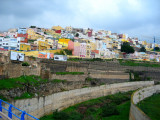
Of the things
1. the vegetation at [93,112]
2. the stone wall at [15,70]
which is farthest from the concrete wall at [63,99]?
the stone wall at [15,70]

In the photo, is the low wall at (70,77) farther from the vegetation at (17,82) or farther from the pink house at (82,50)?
the pink house at (82,50)

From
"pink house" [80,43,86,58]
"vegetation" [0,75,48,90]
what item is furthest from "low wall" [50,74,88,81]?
"pink house" [80,43,86,58]

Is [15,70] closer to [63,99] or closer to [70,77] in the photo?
[63,99]

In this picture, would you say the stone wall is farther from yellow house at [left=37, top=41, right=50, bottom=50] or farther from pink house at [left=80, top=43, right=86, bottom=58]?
pink house at [left=80, top=43, right=86, bottom=58]

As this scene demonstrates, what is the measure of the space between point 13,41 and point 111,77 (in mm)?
19593

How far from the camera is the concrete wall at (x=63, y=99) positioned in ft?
51.9

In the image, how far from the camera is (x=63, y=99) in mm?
21047

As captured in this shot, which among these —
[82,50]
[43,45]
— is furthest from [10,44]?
[82,50]

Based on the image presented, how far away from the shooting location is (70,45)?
42375 millimetres

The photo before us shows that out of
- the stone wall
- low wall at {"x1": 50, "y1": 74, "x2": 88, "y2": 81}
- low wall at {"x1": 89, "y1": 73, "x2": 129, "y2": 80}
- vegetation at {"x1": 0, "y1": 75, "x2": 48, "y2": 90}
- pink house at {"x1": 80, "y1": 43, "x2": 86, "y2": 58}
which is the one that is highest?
pink house at {"x1": 80, "y1": 43, "x2": 86, "y2": 58}

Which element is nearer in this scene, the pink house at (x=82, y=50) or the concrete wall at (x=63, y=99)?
the concrete wall at (x=63, y=99)

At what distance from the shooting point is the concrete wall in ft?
51.9

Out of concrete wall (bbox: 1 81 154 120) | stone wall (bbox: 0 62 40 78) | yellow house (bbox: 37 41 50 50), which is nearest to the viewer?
concrete wall (bbox: 1 81 154 120)

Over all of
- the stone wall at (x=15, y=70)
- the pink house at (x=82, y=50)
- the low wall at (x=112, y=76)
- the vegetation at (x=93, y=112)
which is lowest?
the vegetation at (x=93, y=112)
